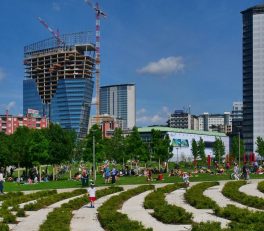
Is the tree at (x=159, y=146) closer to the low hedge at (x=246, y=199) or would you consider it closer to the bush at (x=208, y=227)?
the low hedge at (x=246, y=199)

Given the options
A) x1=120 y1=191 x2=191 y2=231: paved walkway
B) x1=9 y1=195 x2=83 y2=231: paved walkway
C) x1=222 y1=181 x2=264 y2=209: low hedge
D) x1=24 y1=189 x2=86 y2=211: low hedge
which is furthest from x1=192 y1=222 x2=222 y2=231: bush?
x1=24 y1=189 x2=86 y2=211: low hedge

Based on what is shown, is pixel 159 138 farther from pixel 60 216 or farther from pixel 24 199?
pixel 60 216

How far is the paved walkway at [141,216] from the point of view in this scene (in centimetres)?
2325

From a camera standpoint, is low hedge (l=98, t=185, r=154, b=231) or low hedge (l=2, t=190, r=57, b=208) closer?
low hedge (l=98, t=185, r=154, b=231)

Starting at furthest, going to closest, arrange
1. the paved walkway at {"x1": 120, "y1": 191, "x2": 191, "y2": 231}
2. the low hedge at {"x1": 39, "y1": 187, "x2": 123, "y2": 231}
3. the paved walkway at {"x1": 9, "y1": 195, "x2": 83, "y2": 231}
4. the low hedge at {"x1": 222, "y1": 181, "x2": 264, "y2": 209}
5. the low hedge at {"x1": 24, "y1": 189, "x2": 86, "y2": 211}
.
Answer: the low hedge at {"x1": 24, "y1": 189, "x2": 86, "y2": 211}, the low hedge at {"x1": 222, "y1": 181, "x2": 264, "y2": 209}, the paved walkway at {"x1": 9, "y1": 195, "x2": 83, "y2": 231}, the paved walkway at {"x1": 120, "y1": 191, "x2": 191, "y2": 231}, the low hedge at {"x1": 39, "y1": 187, "x2": 123, "y2": 231}

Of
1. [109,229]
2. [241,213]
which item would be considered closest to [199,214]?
[241,213]

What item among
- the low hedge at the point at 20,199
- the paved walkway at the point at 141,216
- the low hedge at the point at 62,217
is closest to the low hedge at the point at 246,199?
the paved walkway at the point at 141,216

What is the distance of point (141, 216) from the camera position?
27.6m


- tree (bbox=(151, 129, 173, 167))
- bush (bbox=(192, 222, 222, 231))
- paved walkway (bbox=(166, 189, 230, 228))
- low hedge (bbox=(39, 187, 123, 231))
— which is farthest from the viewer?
tree (bbox=(151, 129, 173, 167))

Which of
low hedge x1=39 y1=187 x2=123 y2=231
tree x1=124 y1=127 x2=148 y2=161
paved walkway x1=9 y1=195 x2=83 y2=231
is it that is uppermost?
tree x1=124 y1=127 x2=148 y2=161

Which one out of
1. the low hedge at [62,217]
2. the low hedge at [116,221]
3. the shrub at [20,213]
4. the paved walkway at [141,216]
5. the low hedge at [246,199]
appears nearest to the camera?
the low hedge at [116,221]

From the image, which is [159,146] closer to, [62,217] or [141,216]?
[141,216]

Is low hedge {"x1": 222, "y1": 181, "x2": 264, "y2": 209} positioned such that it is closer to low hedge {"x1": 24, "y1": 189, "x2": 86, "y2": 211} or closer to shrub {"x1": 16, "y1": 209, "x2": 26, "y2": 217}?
low hedge {"x1": 24, "y1": 189, "x2": 86, "y2": 211}

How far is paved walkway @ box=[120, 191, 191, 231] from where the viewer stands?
2325cm
